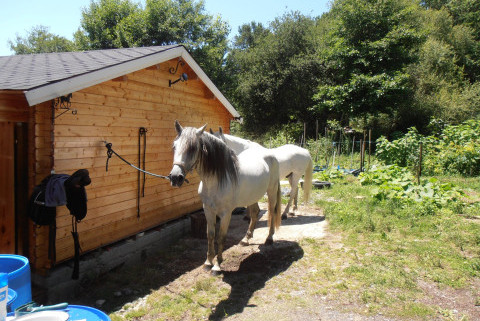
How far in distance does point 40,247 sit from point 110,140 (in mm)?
1737

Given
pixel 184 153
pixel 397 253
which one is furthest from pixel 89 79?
pixel 397 253

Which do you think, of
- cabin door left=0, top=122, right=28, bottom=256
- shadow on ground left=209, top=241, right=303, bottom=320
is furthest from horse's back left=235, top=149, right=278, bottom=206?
cabin door left=0, top=122, right=28, bottom=256

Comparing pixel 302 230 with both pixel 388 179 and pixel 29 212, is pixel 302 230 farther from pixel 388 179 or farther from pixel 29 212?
pixel 29 212

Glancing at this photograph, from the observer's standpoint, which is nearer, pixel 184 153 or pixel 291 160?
pixel 184 153

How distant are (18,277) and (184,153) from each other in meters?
2.01

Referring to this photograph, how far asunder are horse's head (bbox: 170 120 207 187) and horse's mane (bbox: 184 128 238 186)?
0.08 meters

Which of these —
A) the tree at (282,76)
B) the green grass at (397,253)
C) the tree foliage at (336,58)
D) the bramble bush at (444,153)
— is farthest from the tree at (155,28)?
the green grass at (397,253)

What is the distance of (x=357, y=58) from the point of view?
16672 mm

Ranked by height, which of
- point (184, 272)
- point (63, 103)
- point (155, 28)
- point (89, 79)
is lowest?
point (184, 272)

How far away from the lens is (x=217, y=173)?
4266 mm

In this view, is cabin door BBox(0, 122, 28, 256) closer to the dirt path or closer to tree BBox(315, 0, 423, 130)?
the dirt path

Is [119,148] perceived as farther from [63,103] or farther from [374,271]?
[374,271]

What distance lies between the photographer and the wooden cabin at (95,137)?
11.6 feet

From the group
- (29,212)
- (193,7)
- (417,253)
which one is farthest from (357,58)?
(29,212)
